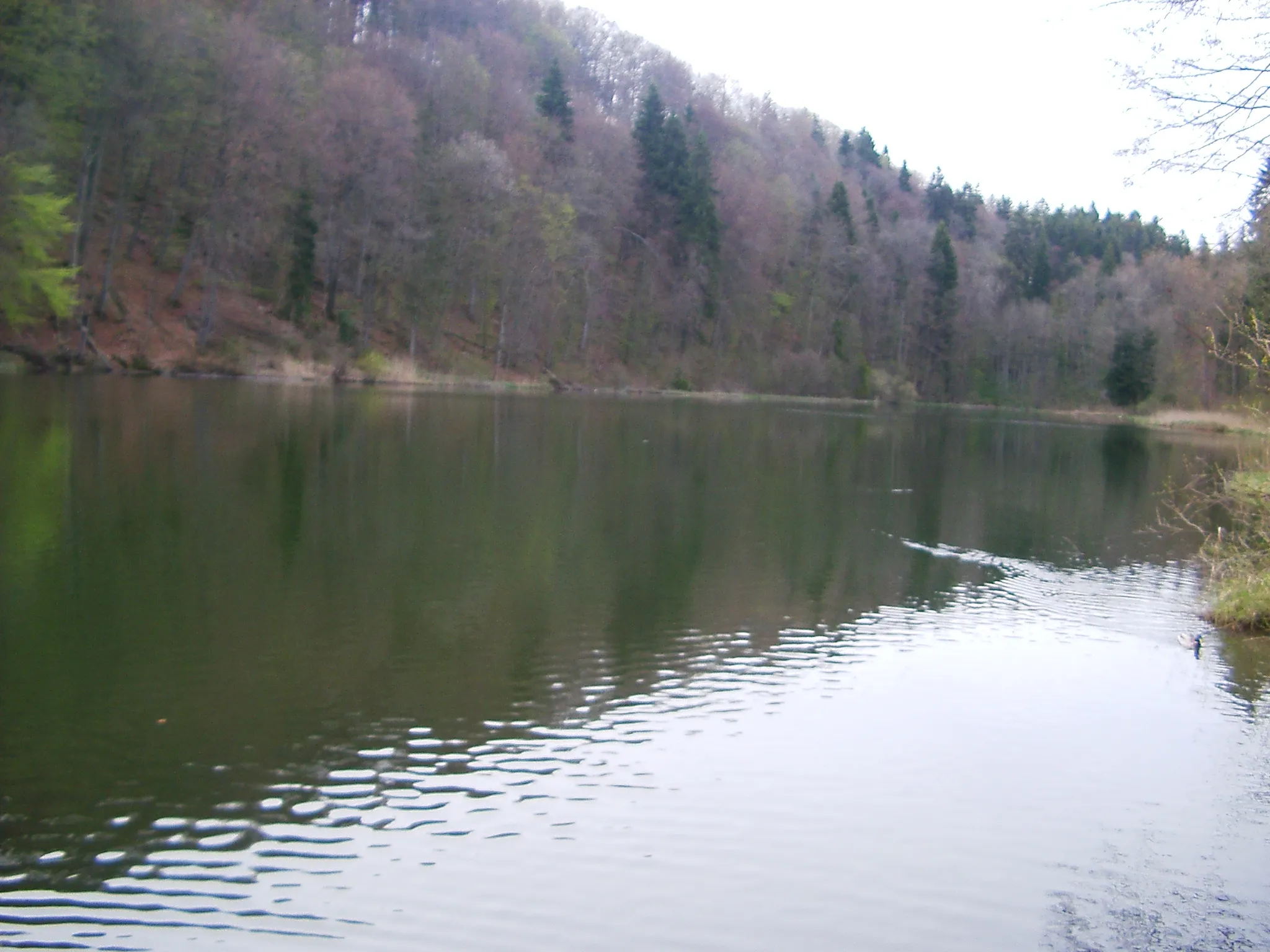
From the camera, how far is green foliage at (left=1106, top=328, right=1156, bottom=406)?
291 ft

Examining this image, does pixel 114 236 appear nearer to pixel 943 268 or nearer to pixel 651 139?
pixel 651 139

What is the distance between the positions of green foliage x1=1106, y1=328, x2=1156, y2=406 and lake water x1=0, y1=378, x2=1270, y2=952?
75.0 meters

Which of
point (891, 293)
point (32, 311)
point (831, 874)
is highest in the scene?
point (891, 293)

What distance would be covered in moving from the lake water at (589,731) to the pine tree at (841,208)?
275 ft

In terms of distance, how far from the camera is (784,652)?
11945 millimetres

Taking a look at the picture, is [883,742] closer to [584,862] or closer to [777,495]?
[584,862]

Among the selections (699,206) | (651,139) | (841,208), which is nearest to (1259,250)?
(699,206)

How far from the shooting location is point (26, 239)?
4428 centimetres

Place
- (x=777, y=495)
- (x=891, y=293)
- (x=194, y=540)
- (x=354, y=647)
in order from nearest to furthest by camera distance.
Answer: (x=354, y=647) → (x=194, y=540) → (x=777, y=495) → (x=891, y=293)

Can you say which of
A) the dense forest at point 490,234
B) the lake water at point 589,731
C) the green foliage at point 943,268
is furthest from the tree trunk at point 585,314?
the lake water at point 589,731

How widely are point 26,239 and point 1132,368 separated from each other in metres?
76.5

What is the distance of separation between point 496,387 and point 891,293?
4832 centimetres

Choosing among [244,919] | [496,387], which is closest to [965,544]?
[244,919]

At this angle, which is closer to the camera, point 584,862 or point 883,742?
point 584,862
